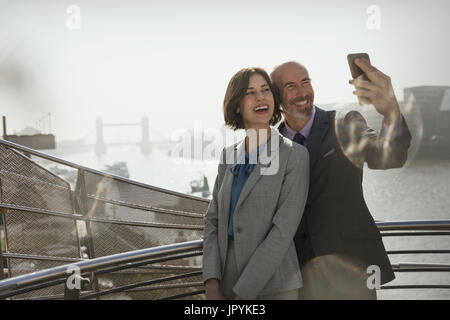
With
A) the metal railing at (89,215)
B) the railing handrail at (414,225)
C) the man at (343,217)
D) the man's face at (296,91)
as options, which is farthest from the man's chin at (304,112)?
the metal railing at (89,215)

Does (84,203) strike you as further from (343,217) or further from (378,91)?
(378,91)

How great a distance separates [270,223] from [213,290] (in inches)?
15.5

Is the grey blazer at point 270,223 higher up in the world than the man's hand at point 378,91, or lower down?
lower down

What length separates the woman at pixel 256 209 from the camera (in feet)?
5.63

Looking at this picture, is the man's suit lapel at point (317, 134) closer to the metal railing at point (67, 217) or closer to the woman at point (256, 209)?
the woman at point (256, 209)

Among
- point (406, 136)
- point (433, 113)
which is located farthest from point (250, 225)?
point (433, 113)

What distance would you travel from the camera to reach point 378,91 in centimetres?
168

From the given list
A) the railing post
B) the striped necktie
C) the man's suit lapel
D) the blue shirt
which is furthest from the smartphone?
the railing post

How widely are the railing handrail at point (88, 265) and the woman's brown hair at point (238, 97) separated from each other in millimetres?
626
